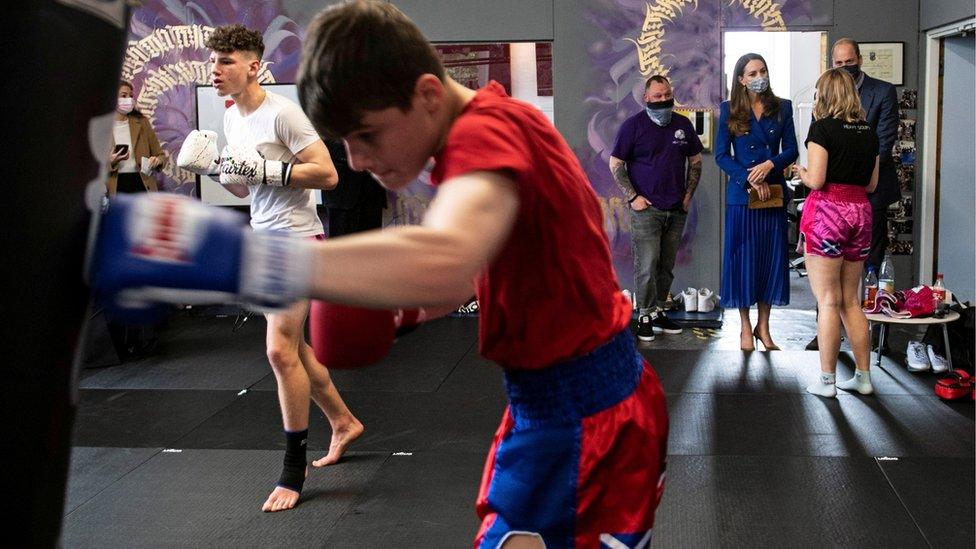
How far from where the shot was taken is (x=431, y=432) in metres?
4.52

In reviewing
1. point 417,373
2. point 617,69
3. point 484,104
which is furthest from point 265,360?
point 484,104

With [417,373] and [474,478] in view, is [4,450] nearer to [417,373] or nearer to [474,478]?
[474,478]

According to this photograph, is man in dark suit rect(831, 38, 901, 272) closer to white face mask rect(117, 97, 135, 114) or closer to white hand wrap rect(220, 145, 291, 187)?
white hand wrap rect(220, 145, 291, 187)

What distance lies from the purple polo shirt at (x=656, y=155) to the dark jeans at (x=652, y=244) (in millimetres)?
93

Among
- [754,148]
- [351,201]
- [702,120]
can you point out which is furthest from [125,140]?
[754,148]

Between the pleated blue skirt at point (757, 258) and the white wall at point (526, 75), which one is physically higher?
the white wall at point (526, 75)

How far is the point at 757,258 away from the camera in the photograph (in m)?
6.23

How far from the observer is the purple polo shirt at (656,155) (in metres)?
6.80

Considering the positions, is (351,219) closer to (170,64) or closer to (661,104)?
(170,64)

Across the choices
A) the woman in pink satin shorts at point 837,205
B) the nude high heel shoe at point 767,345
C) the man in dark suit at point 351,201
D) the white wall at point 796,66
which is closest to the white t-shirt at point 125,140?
the man in dark suit at point 351,201

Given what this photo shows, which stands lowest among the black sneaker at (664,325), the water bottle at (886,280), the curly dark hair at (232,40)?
the black sneaker at (664,325)

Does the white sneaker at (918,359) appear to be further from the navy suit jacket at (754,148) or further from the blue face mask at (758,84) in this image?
the blue face mask at (758,84)

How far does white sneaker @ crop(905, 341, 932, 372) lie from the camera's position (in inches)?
215

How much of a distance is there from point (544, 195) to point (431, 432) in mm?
3320
